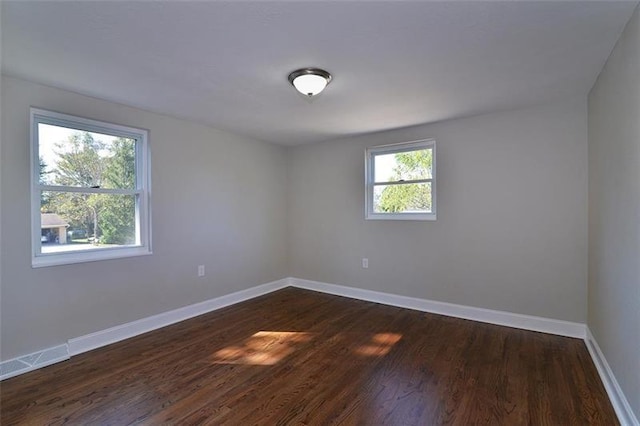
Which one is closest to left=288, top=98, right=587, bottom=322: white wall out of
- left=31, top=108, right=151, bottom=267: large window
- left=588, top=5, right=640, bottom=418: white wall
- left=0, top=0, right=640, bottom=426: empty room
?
left=0, top=0, right=640, bottom=426: empty room

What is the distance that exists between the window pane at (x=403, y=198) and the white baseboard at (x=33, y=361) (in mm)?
3498

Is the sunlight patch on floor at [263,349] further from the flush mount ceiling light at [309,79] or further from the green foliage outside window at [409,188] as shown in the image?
the flush mount ceiling light at [309,79]

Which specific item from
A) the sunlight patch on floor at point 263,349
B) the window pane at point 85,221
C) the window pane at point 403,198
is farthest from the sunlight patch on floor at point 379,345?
the window pane at point 85,221

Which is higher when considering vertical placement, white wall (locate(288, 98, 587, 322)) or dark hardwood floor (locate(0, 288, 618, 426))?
white wall (locate(288, 98, 587, 322))

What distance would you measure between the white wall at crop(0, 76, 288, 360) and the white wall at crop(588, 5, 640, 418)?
367 centimetres

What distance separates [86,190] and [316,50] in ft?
7.82

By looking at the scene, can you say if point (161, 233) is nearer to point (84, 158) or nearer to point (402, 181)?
point (84, 158)

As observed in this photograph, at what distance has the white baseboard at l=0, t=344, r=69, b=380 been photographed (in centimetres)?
229

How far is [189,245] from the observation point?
3.62 m

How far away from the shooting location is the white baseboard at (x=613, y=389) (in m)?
1.70

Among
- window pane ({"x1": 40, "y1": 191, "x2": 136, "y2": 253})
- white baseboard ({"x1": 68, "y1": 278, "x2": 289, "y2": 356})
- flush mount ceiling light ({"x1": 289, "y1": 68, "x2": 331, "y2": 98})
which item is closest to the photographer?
flush mount ceiling light ({"x1": 289, "y1": 68, "x2": 331, "y2": 98})

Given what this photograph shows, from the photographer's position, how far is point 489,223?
3.34m

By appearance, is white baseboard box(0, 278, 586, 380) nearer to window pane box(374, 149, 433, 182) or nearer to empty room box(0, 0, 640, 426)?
empty room box(0, 0, 640, 426)

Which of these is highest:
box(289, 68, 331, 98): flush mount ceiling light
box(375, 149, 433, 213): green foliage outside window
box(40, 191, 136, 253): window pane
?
box(289, 68, 331, 98): flush mount ceiling light
